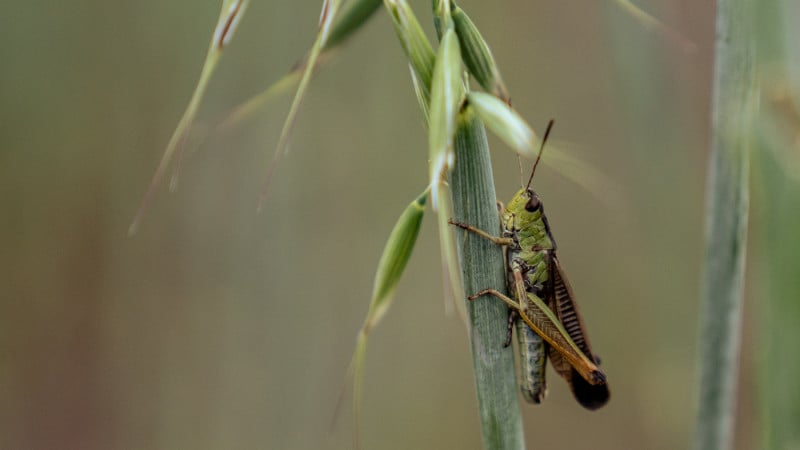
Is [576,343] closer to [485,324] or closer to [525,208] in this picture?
[525,208]

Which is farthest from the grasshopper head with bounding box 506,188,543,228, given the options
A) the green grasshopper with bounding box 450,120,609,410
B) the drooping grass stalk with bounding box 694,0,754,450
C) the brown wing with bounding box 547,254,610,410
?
the drooping grass stalk with bounding box 694,0,754,450

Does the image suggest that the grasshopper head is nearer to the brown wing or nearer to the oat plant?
the brown wing

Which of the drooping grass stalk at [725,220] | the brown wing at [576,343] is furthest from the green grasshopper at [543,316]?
the drooping grass stalk at [725,220]

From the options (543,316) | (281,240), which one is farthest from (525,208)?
(281,240)

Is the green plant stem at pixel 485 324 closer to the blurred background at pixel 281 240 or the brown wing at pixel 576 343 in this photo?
→ the brown wing at pixel 576 343

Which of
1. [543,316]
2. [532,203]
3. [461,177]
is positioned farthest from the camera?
[532,203]

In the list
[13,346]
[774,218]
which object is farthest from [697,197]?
[13,346]

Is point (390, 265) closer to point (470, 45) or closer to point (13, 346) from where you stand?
point (470, 45)
